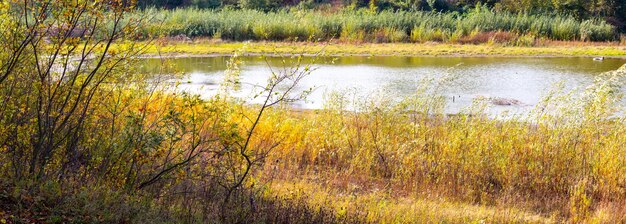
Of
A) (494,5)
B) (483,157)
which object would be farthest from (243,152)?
(494,5)

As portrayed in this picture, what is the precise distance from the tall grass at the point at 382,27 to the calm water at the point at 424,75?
579cm

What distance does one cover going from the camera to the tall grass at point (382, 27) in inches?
1318

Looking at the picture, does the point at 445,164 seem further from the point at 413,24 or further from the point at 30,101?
the point at 413,24

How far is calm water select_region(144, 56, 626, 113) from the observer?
16750mm

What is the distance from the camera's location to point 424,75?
58.0 ft

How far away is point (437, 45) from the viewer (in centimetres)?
3200

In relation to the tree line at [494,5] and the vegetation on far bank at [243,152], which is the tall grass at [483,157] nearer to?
the vegetation on far bank at [243,152]

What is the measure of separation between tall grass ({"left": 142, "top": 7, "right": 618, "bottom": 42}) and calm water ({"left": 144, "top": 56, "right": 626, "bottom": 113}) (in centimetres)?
579

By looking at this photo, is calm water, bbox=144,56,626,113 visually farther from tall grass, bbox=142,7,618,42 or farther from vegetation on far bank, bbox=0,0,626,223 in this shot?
tall grass, bbox=142,7,618,42

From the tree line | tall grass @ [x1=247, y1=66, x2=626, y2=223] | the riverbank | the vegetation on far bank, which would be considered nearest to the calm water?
the riverbank

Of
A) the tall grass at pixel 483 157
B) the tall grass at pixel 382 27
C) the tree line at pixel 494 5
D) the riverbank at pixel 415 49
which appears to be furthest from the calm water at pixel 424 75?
the tree line at pixel 494 5

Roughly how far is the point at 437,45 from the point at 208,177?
26106 mm

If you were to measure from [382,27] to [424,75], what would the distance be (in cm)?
1740

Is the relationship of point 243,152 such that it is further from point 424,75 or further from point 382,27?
point 382,27
